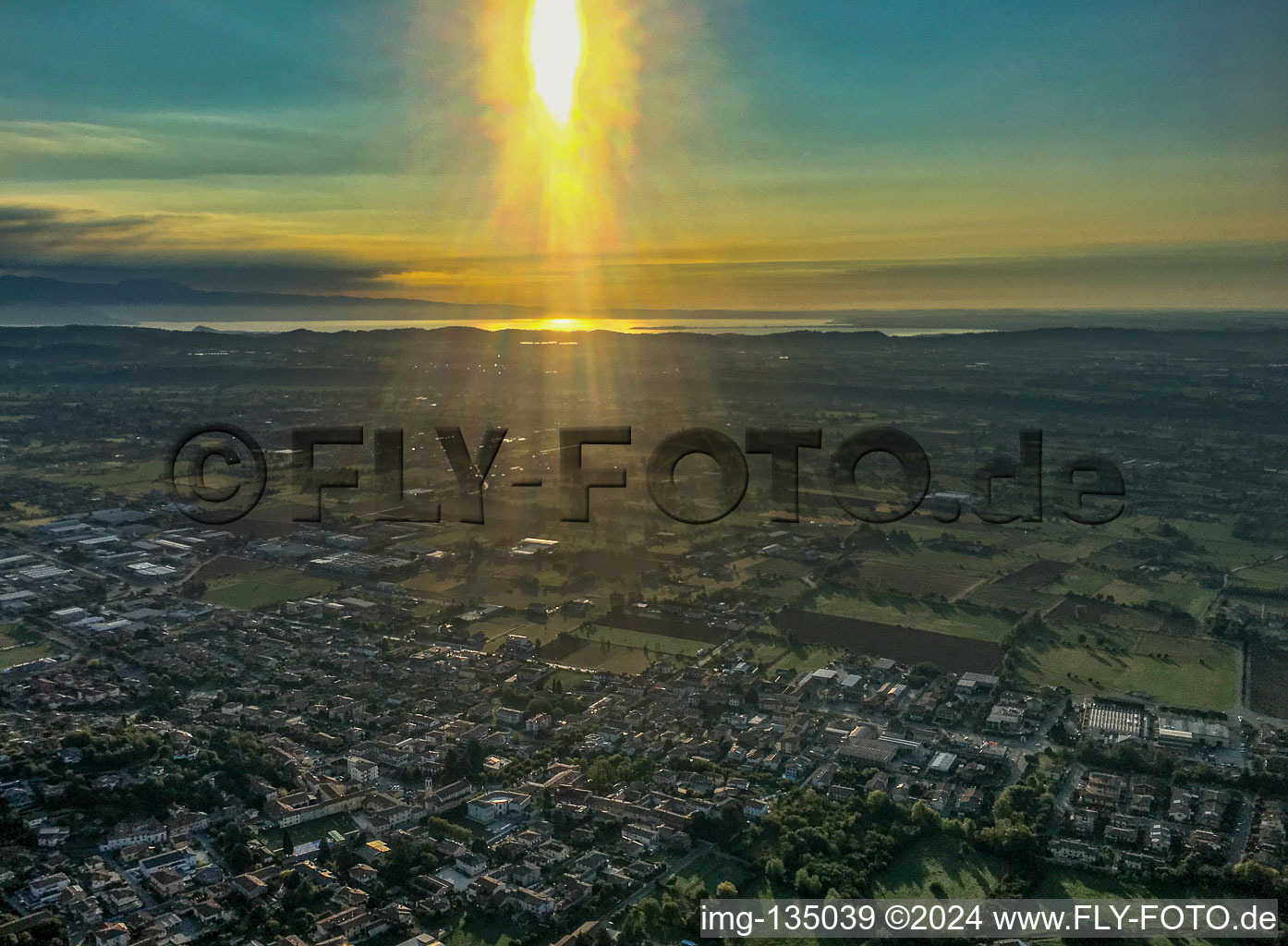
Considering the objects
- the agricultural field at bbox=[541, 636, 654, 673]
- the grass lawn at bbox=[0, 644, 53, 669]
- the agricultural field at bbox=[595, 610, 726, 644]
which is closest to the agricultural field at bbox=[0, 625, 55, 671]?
the grass lawn at bbox=[0, 644, 53, 669]

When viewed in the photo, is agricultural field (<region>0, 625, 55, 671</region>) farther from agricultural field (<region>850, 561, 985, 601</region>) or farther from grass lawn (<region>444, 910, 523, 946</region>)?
agricultural field (<region>850, 561, 985, 601</region>)

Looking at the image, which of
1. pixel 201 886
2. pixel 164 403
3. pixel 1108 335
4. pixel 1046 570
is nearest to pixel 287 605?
pixel 201 886

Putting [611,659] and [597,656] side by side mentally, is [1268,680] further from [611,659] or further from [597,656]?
[597,656]

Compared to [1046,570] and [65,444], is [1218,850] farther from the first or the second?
[65,444]

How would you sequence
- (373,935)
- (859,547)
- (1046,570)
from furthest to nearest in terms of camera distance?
(859,547) < (1046,570) < (373,935)

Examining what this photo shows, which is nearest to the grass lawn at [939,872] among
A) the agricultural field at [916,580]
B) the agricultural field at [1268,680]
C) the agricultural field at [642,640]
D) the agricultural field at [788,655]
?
the agricultural field at [788,655]
